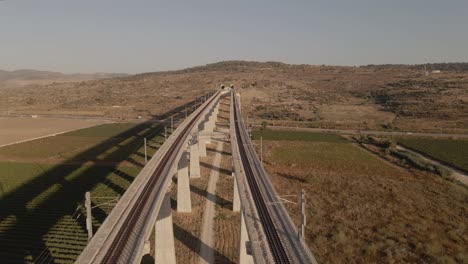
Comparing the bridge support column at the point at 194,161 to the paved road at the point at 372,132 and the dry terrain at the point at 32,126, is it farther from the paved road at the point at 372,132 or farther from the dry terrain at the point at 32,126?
the paved road at the point at 372,132

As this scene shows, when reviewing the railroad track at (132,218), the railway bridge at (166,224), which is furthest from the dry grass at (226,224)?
the railroad track at (132,218)

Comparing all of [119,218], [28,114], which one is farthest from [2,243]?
[28,114]

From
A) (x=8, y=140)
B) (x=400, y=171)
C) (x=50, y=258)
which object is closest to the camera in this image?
(x=50, y=258)

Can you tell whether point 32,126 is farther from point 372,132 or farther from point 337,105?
point 337,105

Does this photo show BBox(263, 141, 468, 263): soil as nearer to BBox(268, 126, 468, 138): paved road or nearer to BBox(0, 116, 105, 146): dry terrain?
BBox(268, 126, 468, 138): paved road

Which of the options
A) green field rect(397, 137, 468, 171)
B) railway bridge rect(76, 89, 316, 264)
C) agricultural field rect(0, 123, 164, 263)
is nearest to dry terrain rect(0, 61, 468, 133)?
green field rect(397, 137, 468, 171)

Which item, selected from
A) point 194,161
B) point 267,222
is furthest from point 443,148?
point 267,222

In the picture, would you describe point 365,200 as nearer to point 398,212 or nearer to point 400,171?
point 398,212

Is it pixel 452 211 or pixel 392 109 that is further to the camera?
pixel 392 109
